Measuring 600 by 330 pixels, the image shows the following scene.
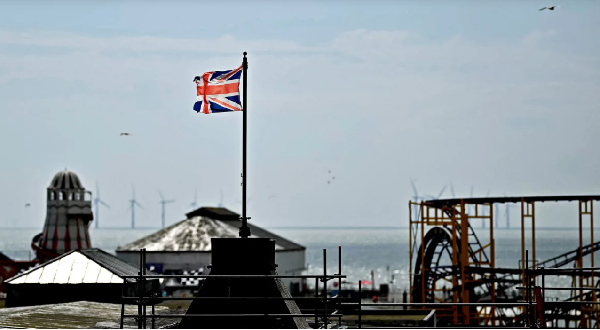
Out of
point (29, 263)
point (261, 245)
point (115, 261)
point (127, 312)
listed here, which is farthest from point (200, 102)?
point (29, 263)

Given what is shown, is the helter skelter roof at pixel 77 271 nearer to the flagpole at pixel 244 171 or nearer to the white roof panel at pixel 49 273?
the white roof panel at pixel 49 273

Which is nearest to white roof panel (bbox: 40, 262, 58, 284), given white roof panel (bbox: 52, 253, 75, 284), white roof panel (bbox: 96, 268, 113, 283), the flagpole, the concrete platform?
white roof panel (bbox: 52, 253, 75, 284)

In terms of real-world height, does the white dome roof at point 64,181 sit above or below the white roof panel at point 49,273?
above

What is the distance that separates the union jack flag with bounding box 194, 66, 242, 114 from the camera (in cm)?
1986

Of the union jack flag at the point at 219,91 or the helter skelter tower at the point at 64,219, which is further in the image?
the helter skelter tower at the point at 64,219

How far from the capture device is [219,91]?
20.1 m

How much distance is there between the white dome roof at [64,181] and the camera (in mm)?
77250

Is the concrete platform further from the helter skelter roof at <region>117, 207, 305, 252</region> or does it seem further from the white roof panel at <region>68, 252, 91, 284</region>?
the helter skelter roof at <region>117, 207, 305, 252</region>

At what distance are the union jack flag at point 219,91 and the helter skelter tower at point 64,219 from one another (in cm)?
5789

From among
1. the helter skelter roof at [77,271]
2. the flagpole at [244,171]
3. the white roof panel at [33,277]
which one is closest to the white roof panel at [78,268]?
the helter skelter roof at [77,271]

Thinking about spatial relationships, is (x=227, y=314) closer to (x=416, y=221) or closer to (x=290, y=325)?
(x=290, y=325)

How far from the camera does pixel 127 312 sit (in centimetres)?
2578

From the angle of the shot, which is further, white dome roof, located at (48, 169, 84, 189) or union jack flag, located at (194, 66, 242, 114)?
white dome roof, located at (48, 169, 84, 189)

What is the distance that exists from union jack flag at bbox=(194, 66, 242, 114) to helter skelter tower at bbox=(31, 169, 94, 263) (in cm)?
5789
